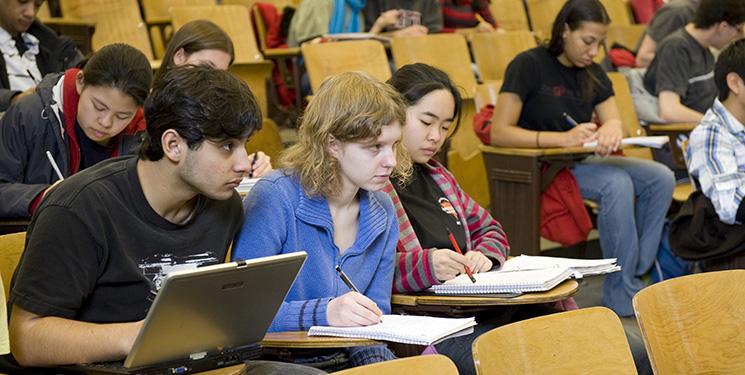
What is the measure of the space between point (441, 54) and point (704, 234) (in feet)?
5.83

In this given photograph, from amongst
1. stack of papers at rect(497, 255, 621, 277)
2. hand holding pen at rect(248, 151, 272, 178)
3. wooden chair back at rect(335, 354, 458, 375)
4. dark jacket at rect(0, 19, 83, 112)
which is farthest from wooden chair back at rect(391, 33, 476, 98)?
wooden chair back at rect(335, 354, 458, 375)

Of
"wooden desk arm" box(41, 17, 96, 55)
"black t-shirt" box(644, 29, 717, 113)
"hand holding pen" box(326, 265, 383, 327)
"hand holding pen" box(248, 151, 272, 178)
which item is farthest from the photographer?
"wooden desk arm" box(41, 17, 96, 55)

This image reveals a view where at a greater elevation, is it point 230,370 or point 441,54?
point 230,370

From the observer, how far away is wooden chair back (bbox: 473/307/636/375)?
182cm

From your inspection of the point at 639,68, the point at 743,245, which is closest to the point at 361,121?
the point at 743,245

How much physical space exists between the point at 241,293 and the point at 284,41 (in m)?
4.32

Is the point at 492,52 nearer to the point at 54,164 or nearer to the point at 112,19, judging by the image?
the point at 112,19

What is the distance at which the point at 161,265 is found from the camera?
197 centimetres

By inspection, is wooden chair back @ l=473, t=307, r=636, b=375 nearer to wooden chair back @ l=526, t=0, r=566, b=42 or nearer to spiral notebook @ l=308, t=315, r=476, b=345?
spiral notebook @ l=308, t=315, r=476, b=345

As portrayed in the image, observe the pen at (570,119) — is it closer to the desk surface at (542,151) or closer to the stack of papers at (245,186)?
the desk surface at (542,151)

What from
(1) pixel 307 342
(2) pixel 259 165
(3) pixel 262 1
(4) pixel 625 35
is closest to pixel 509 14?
(4) pixel 625 35

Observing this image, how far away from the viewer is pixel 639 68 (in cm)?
535

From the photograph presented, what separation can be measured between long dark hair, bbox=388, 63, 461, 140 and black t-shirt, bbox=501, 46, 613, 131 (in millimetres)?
1315

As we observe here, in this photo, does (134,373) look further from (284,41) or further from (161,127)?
(284,41)
